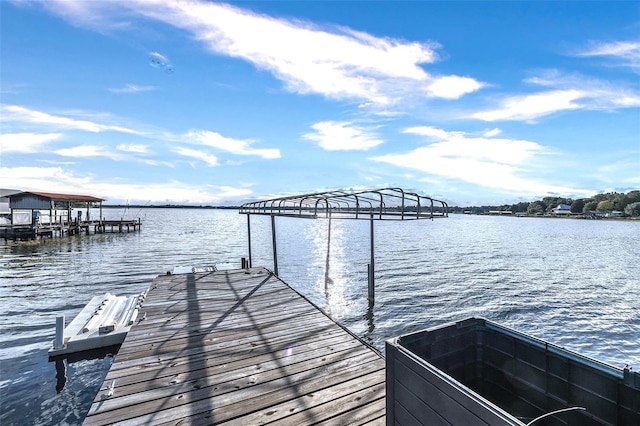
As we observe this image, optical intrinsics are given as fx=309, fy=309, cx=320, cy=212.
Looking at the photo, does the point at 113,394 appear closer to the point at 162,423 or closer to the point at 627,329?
the point at 162,423

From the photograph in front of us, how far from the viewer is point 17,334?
9.34 m

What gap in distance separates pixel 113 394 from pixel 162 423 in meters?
1.00

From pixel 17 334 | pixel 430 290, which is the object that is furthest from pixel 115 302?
pixel 430 290

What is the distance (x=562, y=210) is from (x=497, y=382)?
164m

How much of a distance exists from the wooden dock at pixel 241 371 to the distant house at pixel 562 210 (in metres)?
159

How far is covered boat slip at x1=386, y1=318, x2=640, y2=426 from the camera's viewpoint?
6.70 ft

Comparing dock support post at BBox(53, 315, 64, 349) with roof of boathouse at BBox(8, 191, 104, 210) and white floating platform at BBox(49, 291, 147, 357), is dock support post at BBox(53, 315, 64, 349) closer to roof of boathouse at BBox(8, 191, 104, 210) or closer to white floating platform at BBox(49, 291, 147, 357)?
white floating platform at BBox(49, 291, 147, 357)

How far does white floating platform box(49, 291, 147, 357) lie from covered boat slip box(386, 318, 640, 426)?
6.90 meters

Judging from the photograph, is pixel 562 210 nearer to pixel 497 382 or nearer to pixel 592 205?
pixel 592 205

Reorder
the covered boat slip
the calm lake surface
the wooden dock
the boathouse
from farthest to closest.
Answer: the boathouse
the calm lake surface
the wooden dock
the covered boat slip

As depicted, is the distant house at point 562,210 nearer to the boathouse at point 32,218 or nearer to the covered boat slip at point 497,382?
the boathouse at point 32,218

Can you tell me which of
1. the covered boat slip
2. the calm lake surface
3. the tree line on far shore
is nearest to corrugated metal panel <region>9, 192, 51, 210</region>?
the calm lake surface

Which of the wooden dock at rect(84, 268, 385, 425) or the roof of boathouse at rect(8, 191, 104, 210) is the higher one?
the roof of boathouse at rect(8, 191, 104, 210)

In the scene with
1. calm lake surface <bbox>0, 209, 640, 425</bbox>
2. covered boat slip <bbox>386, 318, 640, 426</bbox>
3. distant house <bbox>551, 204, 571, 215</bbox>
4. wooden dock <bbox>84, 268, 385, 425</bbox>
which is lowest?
calm lake surface <bbox>0, 209, 640, 425</bbox>
